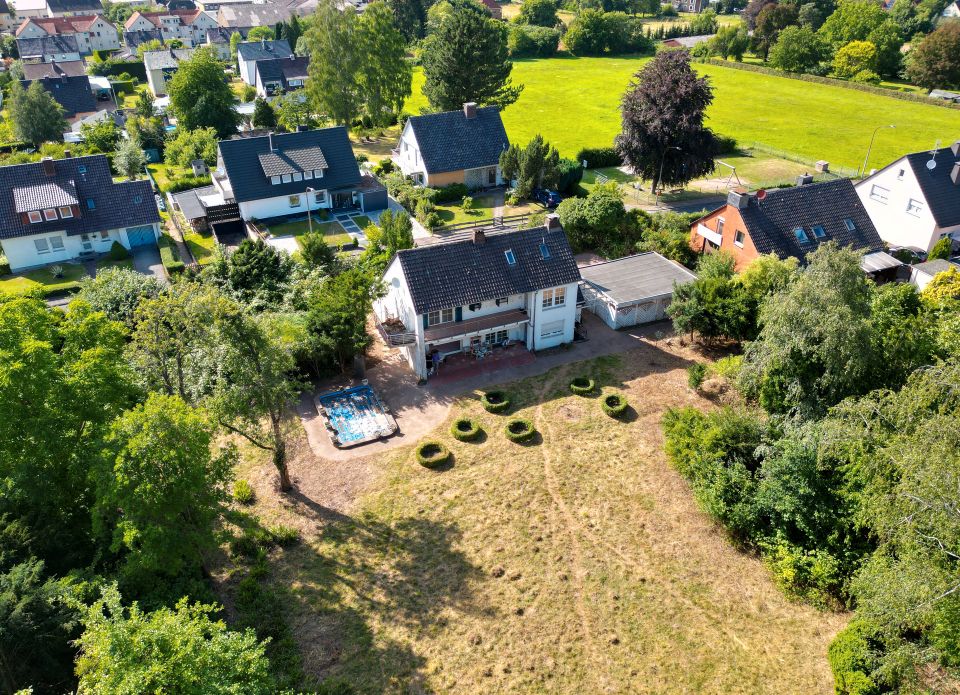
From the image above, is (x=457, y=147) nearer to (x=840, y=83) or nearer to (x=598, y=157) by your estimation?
(x=598, y=157)

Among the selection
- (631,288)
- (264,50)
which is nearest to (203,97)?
(264,50)

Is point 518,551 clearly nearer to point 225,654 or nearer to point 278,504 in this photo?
point 278,504

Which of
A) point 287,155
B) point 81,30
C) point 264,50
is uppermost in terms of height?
point 81,30

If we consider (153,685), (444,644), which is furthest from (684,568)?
(153,685)

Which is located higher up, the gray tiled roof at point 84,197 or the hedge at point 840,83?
the hedge at point 840,83

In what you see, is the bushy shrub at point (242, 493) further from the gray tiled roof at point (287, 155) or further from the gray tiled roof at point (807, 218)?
the gray tiled roof at point (807, 218)

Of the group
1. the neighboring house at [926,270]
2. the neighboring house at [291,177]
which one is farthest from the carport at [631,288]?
the neighboring house at [291,177]

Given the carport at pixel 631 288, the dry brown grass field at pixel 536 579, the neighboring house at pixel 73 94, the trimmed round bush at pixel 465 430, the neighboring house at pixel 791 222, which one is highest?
the neighboring house at pixel 73 94

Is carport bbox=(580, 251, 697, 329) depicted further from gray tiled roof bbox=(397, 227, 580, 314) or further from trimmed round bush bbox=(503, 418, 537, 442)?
trimmed round bush bbox=(503, 418, 537, 442)
